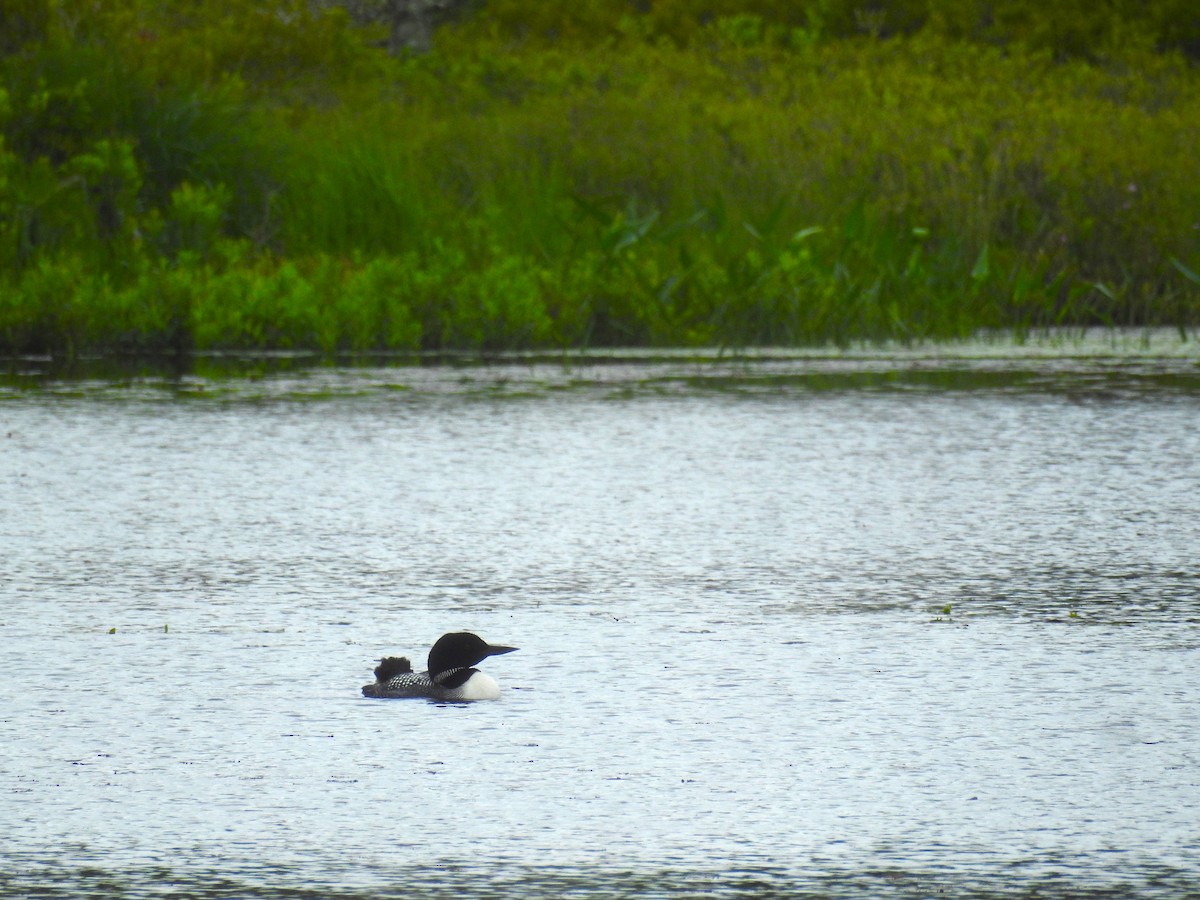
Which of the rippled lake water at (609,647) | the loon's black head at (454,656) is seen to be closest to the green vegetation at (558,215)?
the rippled lake water at (609,647)

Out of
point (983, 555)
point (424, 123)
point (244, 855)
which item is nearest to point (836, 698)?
point (244, 855)

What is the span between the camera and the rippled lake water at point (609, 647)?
3.32 meters

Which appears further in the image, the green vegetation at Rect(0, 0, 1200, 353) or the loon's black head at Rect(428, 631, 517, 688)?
the green vegetation at Rect(0, 0, 1200, 353)

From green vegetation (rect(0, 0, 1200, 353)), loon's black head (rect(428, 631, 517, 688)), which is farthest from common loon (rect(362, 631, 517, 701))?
green vegetation (rect(0, 0, 1200, 353))

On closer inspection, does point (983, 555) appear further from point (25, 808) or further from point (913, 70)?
point (913, 70)

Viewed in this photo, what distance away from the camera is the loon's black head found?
14.2ft

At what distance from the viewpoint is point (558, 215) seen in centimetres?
1417

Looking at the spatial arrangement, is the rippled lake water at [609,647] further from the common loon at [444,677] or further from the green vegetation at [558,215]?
the green vegetation at [558,215]

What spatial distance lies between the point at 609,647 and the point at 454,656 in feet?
1.70

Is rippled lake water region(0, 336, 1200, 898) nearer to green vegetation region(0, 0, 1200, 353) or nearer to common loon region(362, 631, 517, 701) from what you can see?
common loon region(362, 631, 517, 701)

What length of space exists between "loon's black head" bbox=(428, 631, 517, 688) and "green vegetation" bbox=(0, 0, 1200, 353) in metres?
7.81

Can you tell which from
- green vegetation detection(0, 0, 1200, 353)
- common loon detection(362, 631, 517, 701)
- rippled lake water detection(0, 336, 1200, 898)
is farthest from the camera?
green vegetation detection(0, 0, 1200, 353)

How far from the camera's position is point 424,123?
18000 mm

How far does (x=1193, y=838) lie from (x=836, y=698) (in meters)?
1.04
